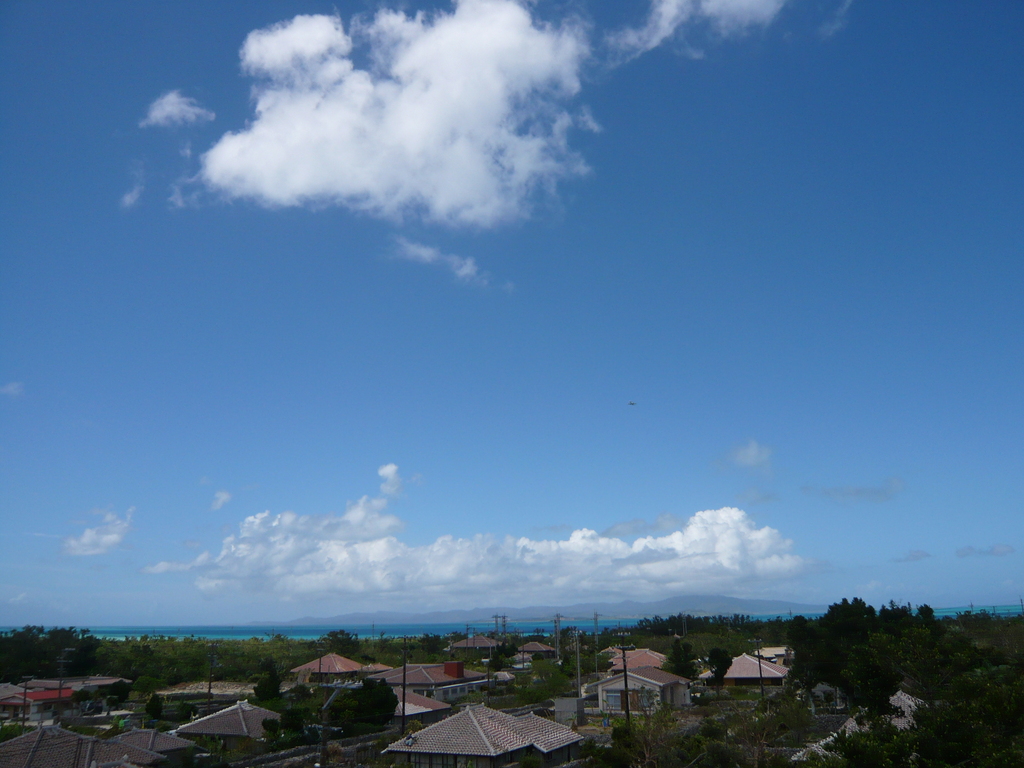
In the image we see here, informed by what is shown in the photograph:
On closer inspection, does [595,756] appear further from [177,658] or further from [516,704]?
[177,658]

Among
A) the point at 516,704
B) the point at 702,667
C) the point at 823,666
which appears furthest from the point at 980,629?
the point at 516,704

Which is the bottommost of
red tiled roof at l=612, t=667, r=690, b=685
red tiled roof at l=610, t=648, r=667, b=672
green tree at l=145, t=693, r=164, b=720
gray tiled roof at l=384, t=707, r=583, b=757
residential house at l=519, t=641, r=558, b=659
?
residential house at l=519, t=641, r=558, b=659

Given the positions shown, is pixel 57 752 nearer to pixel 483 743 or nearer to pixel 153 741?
pixel 153 741

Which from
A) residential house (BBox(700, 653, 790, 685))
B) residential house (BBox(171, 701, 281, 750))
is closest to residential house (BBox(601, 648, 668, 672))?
residential house (BBox(700, 653, 790, 685))

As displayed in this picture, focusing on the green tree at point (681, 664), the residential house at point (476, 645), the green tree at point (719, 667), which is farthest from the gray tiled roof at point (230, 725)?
the residential house at point (476, 645)

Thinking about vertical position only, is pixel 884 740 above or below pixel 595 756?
above

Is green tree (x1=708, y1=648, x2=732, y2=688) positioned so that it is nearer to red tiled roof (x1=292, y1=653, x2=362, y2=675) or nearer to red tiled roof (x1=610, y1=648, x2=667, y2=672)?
red tiled roof (x1=610, y1=648, x2=667, y2=672)
